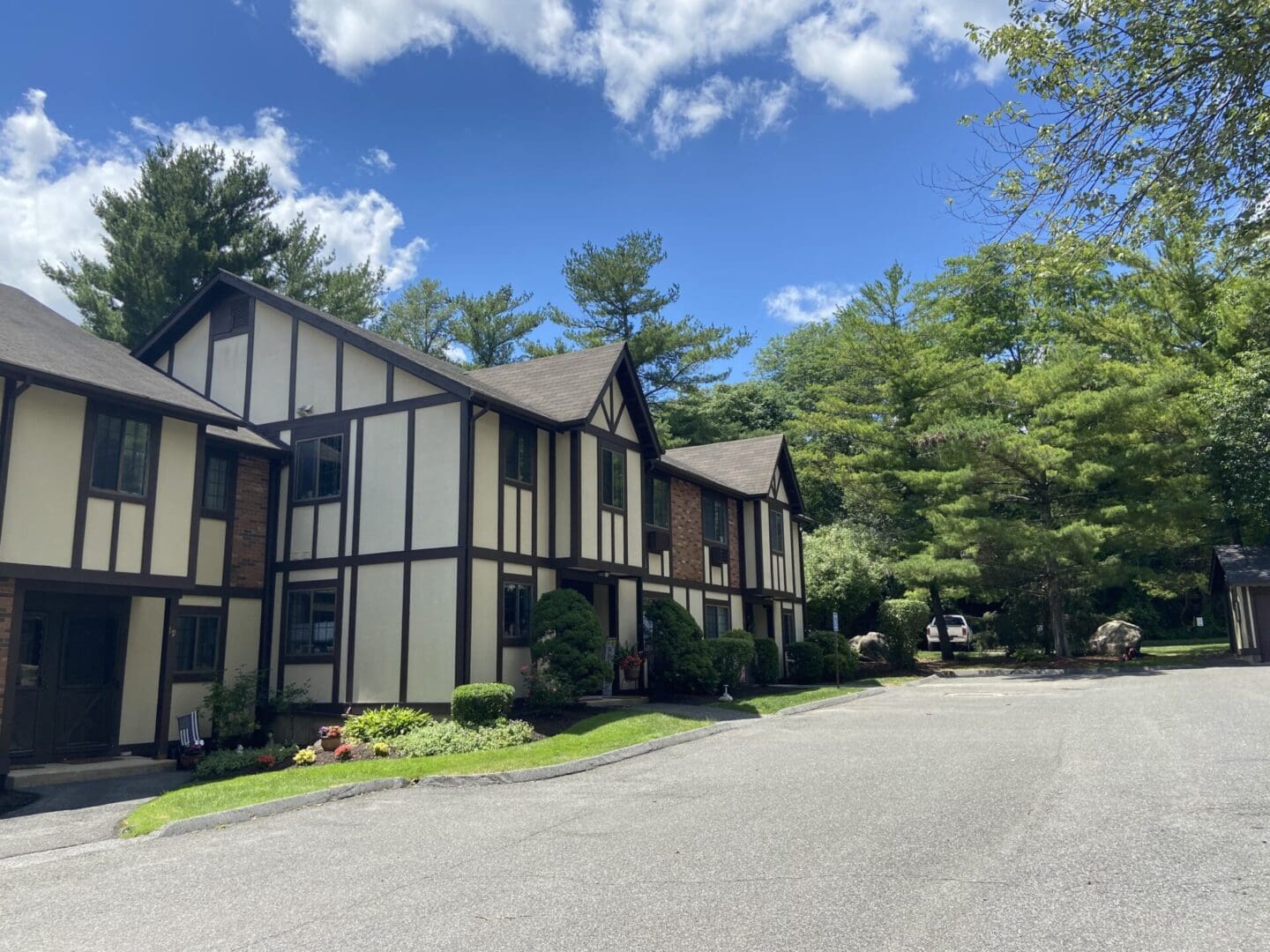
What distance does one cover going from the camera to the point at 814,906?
6.03 m

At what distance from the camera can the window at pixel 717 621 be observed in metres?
25.4

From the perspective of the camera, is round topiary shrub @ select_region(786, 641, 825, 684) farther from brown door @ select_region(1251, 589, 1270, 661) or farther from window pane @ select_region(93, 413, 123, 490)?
window pane @ select_region(93, 413, 123, 490)

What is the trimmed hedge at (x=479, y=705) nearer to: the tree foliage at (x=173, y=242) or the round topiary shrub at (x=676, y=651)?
the round topiary shrub at (x=676, y=651)

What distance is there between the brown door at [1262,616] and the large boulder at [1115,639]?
160 inches

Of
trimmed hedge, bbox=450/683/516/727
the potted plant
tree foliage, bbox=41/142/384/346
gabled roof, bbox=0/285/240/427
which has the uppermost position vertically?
tree foliage, bbox=41/142/384/346

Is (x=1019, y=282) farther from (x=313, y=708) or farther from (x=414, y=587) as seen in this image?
(x=313, y=708)

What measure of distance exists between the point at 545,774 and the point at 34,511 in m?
8.27

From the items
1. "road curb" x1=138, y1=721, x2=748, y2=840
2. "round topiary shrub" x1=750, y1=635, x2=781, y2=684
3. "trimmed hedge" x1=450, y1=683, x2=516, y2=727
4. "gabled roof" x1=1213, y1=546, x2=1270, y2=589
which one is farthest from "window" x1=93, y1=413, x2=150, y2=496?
"gabled roof" x1=1213, y1=546, x2=1270, y2=589

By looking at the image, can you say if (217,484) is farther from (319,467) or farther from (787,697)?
(787,697)

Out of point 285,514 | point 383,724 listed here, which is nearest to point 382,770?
point 383,724

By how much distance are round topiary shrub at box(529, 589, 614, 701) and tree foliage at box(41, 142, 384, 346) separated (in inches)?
806

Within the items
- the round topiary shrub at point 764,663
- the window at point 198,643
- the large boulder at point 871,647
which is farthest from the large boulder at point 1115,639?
the window at point 198,643

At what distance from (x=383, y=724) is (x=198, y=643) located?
14.7ft

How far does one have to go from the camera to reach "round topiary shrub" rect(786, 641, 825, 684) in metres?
27.8
